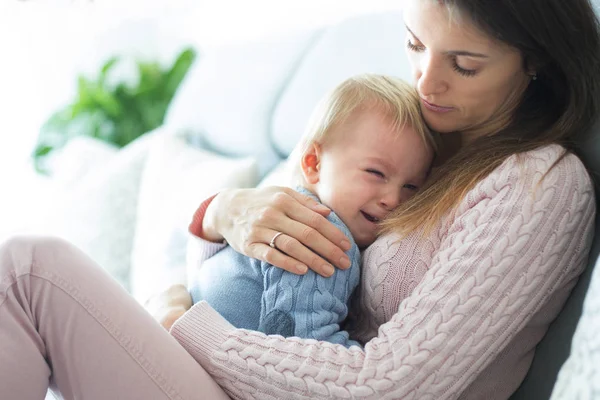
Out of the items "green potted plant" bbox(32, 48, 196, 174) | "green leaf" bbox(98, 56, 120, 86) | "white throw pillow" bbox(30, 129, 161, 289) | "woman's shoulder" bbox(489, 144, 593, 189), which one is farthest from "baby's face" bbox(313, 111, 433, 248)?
"green leaf" bbox(98, 56, 120, 86)

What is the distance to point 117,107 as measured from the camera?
2920 mm

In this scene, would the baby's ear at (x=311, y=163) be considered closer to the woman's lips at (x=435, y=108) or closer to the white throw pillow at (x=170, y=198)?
the woman's lips at (x=435, y=108)

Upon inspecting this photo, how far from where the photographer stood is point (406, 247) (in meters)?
1.19

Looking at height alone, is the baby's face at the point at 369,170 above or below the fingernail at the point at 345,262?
above

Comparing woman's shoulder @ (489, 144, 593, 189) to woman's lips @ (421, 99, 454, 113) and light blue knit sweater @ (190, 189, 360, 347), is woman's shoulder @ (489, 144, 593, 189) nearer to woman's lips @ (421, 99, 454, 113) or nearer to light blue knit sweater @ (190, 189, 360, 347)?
woman's lips @ (421, 99, 454, 113)

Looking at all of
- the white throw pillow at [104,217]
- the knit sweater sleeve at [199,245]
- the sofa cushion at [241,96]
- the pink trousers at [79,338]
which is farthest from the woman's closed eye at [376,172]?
the white throw pillow at [104,217]

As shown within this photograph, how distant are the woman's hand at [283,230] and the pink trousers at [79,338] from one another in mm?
231

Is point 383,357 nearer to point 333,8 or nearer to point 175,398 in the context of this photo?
point 175,398

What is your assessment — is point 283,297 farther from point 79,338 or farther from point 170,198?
point 170,198

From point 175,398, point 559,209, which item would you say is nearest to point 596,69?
point 559,209

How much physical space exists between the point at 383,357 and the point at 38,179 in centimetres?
243

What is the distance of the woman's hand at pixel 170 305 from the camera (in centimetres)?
133

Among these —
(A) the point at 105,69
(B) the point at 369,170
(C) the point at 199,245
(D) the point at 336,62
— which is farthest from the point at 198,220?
(A) the point at 105,69

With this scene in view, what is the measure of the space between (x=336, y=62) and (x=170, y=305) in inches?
34.0
